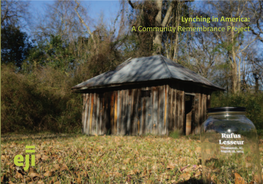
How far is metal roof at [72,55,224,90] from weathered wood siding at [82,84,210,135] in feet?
2.02

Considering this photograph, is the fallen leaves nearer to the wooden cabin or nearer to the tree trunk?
the wooden cabin

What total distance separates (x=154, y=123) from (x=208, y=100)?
167 inches

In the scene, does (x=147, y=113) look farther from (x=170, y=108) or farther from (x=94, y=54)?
(x=94, y=54)

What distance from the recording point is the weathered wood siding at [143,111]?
11.2 metres

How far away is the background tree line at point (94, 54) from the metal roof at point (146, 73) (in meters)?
4.05

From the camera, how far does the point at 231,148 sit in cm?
190

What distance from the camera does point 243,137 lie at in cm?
192

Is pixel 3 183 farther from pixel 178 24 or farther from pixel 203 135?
pixel 178 24

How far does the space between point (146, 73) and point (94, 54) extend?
9.42 meters

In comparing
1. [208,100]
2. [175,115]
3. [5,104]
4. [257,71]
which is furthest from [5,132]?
[257,71]

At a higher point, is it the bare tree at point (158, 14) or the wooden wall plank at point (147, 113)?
the bare tree at point (158, 14)

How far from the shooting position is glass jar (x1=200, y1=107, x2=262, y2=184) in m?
1.91

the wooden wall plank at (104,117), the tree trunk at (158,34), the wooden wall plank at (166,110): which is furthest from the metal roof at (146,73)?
the tree trunk at (158,34)

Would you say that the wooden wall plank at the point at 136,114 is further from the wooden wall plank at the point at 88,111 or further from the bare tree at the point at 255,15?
the bare tree at the point at 255,15
